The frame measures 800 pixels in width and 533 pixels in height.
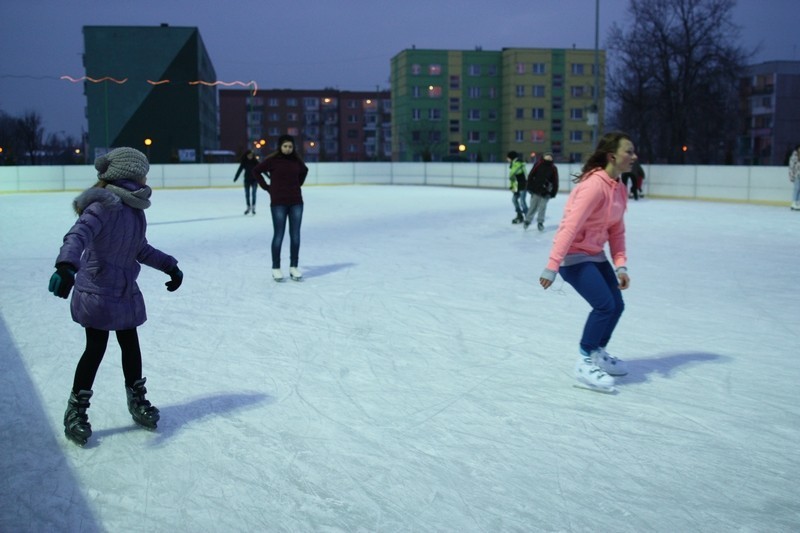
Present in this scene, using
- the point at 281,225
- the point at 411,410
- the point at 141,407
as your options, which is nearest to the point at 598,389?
the point at 411,410

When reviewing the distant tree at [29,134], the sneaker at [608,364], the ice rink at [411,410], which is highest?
the distant tree at [29,134]

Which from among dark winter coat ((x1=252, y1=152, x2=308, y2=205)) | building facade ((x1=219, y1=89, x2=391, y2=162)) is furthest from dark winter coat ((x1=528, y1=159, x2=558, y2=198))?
building facade ((x1=219, y1=89, x2=391, y2=162))

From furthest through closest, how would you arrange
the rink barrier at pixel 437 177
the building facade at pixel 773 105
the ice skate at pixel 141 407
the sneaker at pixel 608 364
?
the building facade at pixel 773 105 → the rink barrier at pixel 437 177 → the sneaker at pixel 608 364 → the ice skate at pixel 141 407

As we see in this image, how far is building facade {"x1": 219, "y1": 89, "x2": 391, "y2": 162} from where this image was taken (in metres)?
118

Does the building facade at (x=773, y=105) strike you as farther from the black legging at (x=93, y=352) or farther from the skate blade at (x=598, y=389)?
the black legging at (x=93, y=352)

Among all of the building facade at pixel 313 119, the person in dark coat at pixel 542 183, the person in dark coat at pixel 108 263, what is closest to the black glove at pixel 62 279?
the person in dark coat at pixel 108 263

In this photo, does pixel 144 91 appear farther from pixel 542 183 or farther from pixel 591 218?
pixel 591 218

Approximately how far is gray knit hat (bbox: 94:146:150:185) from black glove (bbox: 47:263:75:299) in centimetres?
57

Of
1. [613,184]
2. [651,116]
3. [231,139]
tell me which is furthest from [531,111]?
[613,184]

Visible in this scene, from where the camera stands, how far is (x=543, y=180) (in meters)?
13.8

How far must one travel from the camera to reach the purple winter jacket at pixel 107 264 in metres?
3.63

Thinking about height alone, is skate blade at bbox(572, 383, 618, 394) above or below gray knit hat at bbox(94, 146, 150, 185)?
below

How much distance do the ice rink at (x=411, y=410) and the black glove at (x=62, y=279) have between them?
0.79 meters

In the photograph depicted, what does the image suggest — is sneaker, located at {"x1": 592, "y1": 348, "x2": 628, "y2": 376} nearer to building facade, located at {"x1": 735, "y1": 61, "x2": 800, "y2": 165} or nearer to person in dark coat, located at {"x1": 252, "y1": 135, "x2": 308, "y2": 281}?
person in dark coat, located at {"x1": 252, "y1": 135, "x2": 308, "y2": 281}
